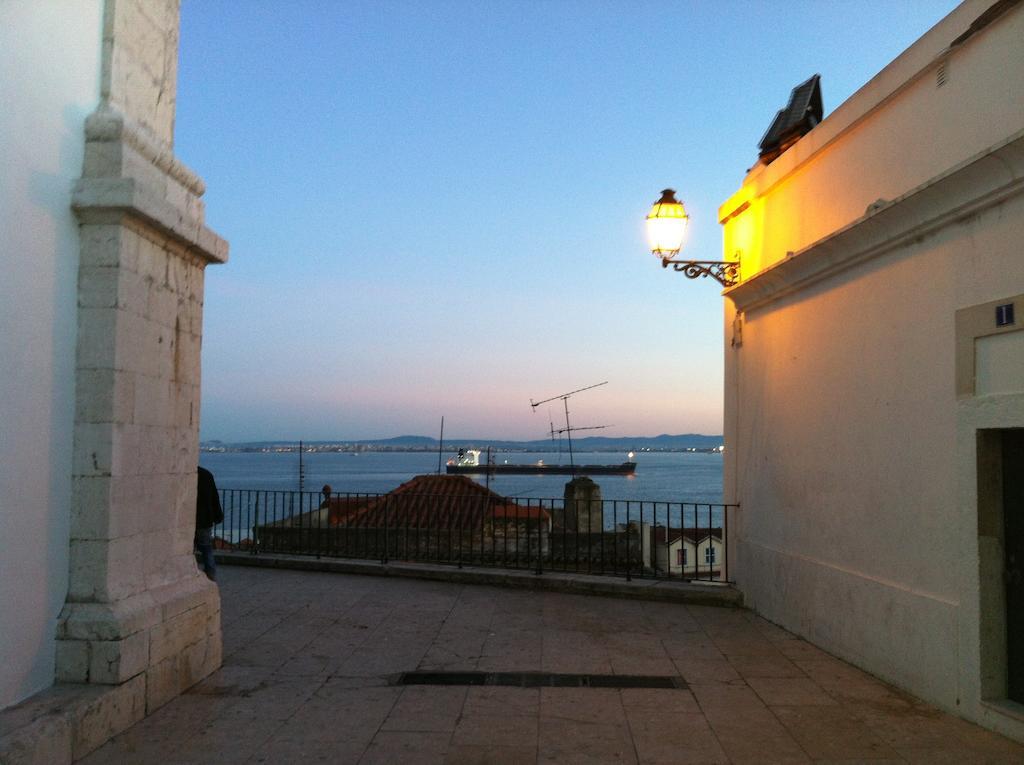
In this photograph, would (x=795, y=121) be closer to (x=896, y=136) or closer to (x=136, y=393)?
(x=896, y=136)

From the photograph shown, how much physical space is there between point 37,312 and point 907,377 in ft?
18.5

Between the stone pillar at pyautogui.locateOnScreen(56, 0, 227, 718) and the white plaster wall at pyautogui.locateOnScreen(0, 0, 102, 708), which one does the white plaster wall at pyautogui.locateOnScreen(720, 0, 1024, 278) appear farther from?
the white plaster wall at pyautogui.locateOnScreen(0, 0, 102, 708)

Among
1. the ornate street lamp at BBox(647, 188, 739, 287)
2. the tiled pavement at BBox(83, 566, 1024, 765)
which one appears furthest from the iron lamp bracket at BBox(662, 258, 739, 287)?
the tiled pavement at BBox(83, 566, 1024, 765)

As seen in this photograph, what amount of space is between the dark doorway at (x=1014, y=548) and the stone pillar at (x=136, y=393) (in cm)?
524

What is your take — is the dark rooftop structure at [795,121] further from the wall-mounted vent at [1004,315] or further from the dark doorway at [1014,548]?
the dark doorway at [1014,548]

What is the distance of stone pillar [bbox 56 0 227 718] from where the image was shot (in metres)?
4.72

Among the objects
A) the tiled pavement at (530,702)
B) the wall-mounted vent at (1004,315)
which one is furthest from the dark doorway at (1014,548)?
the wall-mounted vent at (1004,315)

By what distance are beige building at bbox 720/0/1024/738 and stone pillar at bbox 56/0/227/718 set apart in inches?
196

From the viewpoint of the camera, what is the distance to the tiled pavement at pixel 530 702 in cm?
451

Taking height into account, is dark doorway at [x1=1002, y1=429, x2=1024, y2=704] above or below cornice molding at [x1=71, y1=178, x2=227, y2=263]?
below

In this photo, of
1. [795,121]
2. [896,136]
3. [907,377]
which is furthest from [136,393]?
[795,121]

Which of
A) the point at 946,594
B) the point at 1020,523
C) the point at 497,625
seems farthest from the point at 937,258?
the point at 497,625

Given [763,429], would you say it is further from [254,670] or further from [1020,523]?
[254,670]

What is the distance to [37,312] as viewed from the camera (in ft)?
14.6
